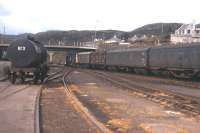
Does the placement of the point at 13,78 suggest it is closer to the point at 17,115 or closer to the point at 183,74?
the point at 183,74

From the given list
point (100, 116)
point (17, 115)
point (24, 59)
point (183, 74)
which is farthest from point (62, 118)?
point (183, 74)

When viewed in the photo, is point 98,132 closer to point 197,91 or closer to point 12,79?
point 197,91

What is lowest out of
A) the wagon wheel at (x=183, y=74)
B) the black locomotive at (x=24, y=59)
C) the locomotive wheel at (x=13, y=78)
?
the wagon wheel at (x=183, y=74)

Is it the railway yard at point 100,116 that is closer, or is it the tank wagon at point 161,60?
the railway yard at point 100,116

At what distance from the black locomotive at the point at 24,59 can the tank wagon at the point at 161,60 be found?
11.6 metres

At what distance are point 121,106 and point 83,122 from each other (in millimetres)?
4450

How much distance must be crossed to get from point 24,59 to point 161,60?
1495 cm

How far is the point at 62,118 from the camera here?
13508 mm

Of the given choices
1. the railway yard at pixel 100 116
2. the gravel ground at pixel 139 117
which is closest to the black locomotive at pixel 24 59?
the railway yard at pixel 100 116

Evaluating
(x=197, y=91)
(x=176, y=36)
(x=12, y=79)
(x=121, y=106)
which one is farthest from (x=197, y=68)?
(x=176, y=36)

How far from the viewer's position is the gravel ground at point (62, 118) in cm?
1150

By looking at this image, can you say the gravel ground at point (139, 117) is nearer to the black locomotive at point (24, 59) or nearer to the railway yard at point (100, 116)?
the railway yard at point (100, 116)

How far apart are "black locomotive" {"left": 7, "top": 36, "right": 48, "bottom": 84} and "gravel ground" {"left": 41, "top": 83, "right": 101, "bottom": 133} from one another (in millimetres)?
11182

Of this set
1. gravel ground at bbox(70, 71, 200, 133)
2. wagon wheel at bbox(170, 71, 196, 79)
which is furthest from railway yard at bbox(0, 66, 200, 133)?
wagon wheel at bbox(170, 71, 196, 79)
